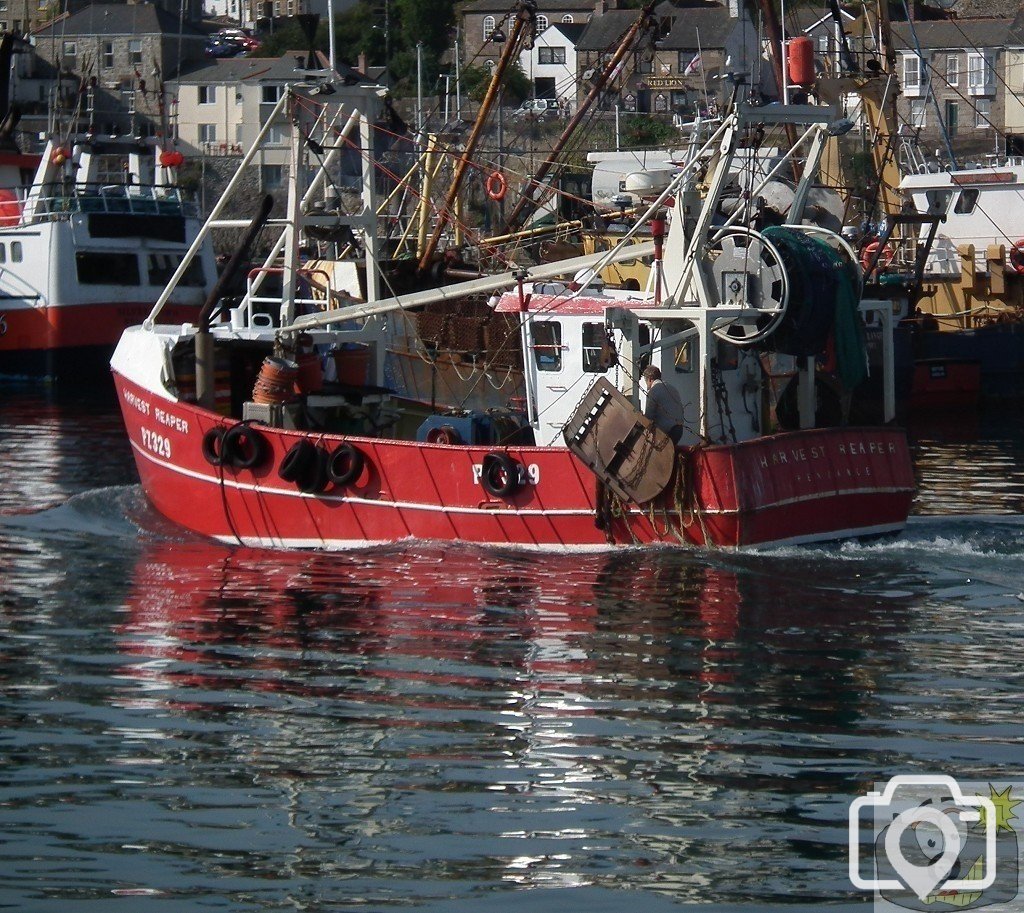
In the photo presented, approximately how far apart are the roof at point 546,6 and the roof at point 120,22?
44.5 feet

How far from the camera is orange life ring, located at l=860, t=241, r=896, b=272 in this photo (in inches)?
1530

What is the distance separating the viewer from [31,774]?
36.2 ft

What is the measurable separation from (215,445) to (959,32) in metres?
65.0

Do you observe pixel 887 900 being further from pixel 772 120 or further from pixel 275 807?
pixel 772 120

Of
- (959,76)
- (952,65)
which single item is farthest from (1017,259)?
(952,65)

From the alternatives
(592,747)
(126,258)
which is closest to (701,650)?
(592,747)

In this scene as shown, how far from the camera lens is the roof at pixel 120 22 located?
86.2 metres

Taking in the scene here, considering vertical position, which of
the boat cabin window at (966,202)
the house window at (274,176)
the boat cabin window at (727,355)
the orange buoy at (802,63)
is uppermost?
the house window at (274,176)

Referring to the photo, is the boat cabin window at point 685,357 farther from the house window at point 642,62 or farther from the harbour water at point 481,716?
the house window at point 642,62

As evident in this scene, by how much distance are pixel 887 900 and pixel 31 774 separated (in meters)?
5.21

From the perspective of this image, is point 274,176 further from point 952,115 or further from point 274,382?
point 274,382

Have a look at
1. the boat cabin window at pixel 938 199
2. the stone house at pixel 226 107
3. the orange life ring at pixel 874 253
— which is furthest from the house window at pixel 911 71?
the orange life ring at pixel 874 253
